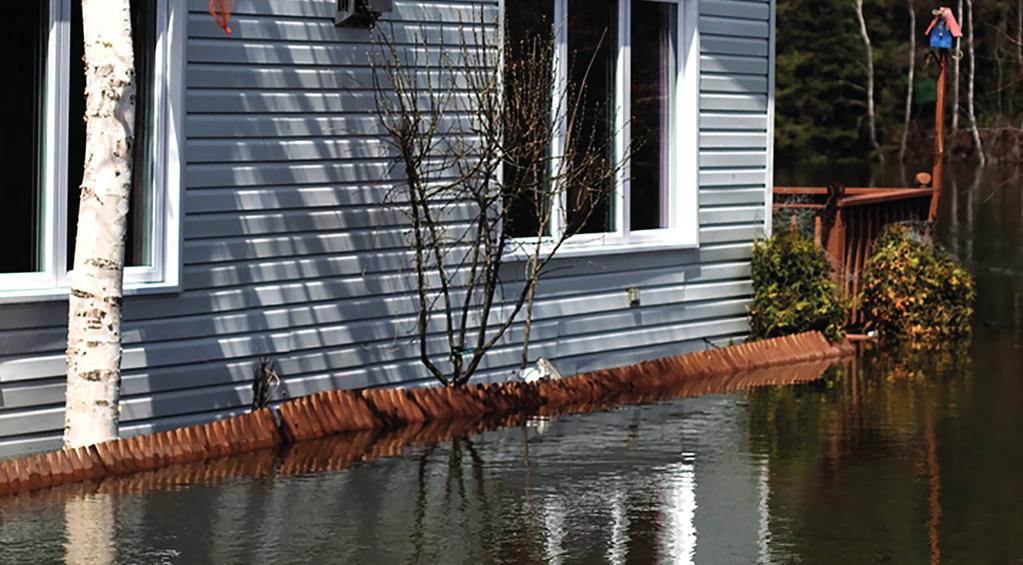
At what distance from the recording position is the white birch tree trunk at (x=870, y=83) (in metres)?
63.4

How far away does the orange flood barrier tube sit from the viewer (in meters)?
9.10

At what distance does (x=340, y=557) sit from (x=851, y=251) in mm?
9256

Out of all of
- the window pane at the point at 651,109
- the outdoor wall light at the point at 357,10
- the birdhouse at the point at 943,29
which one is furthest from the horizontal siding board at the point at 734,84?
the birdhouse at the point at 943,29

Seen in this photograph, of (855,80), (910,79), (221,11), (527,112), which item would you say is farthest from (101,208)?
(855,80)

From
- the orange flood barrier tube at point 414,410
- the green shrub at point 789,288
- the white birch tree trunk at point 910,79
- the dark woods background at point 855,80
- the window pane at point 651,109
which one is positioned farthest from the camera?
the dark woods background at point 855,80

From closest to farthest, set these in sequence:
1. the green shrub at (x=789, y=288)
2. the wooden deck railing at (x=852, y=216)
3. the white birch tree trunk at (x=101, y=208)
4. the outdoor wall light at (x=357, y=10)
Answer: the white birch tree trunk at (x=101, y=208)
the outdoor wall light at (x=357, y=10)
the green shrub at (x=789, y=288)
the wooden deck railing at (x=852, y=216)

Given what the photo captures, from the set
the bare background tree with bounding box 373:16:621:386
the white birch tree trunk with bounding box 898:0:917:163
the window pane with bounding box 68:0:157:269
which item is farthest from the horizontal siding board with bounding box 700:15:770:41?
the white birch tree trunk with bounding box 898:0:917:163

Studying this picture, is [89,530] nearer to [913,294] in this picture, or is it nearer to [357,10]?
[357,10]

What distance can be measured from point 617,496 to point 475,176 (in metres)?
3.19

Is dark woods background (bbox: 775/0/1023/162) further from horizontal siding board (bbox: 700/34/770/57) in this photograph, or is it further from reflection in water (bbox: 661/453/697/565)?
reflection in water (bbox: 661/453/697/565)

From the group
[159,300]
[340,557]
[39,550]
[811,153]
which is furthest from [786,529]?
[811,153]

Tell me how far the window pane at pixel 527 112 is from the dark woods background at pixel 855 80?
5137cm

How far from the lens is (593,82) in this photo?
13.2m

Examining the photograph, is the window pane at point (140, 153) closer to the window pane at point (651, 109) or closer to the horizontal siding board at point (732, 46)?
the window pane at point (651, 109)
